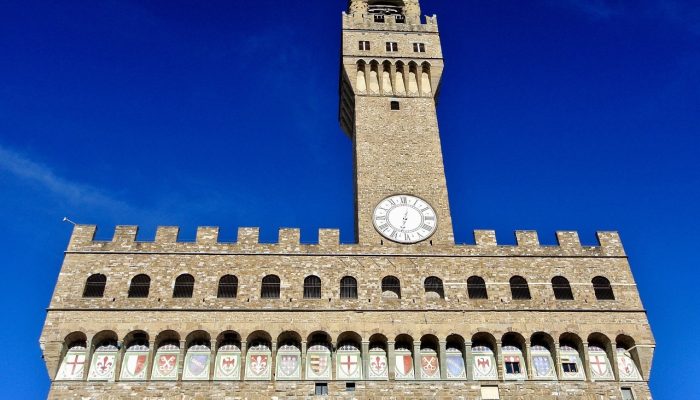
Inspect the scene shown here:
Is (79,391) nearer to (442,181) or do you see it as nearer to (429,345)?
(429,345)

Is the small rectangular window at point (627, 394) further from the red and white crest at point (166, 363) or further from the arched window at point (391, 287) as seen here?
the red and white crest at point (166, 363)

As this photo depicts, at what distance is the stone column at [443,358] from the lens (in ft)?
80.3

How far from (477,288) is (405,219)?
4507mm

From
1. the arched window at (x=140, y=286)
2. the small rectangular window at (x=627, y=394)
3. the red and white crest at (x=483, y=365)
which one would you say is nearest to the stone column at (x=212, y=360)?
the arched window at (x=140, y=286)

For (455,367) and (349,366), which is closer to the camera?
(349,366)

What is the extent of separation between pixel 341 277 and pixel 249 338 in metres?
4.49

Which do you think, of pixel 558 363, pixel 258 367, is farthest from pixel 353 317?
pixel 558 363

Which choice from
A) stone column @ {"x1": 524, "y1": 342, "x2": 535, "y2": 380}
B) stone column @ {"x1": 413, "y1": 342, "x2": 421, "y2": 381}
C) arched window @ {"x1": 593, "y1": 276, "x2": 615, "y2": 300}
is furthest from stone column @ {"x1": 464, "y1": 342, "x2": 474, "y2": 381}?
arched window @ {"x1": 593, "y1": 276, "x2": 615, "y2": 300}

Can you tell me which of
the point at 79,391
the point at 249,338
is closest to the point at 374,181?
the point at 249,338

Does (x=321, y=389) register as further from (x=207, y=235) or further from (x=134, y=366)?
(x=207, y=235)

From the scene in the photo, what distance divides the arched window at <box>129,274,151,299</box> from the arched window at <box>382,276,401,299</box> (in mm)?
9609

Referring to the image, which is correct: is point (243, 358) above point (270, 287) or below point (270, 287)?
below

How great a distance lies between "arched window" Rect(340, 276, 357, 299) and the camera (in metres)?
26.1

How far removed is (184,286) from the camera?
25953mm
